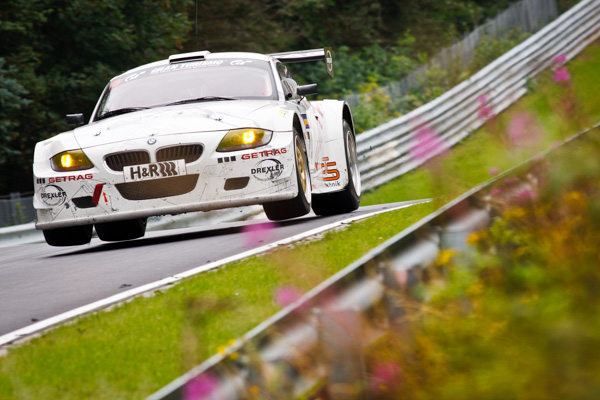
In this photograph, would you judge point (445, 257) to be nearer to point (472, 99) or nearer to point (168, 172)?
point (168, 172)

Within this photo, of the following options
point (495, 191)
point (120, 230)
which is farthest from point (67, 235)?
point (495, 191)

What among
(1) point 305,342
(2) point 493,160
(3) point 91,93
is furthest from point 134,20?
(1) point 305,342

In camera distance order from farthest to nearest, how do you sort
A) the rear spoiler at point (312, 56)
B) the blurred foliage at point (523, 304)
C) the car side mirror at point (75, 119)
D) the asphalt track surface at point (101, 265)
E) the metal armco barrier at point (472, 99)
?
the metal armco barrier at point (472, 99)
the rear spoiler at point (312, 56)
the car side mirror at point (75, 119)
the asphalt track surface at point (101, 265)
the blurred foliage at point (523, 304)

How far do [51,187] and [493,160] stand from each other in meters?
4.61

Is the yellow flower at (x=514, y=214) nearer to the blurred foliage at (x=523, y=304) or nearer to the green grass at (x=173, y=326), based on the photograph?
the blurred foliage at (x=523, y=304)

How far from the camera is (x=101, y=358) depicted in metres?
4.39

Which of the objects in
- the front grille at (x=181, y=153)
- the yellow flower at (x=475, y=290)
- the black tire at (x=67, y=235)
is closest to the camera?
the yellow flower at (x=475, y=290)

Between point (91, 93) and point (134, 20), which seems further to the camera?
point (134, 20)

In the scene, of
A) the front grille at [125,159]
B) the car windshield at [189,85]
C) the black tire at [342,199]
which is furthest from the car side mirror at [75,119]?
the black tire at [342,199]

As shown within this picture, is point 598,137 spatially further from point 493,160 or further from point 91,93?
point 91,93

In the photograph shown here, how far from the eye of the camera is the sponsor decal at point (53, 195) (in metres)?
8.31

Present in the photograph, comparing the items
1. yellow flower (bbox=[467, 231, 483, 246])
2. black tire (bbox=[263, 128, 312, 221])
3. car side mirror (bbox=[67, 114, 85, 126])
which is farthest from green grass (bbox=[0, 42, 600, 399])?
car side mirror (bbox=[67, 114, 85, 126])

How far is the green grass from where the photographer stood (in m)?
3.95

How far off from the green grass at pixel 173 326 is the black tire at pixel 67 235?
2.80m
